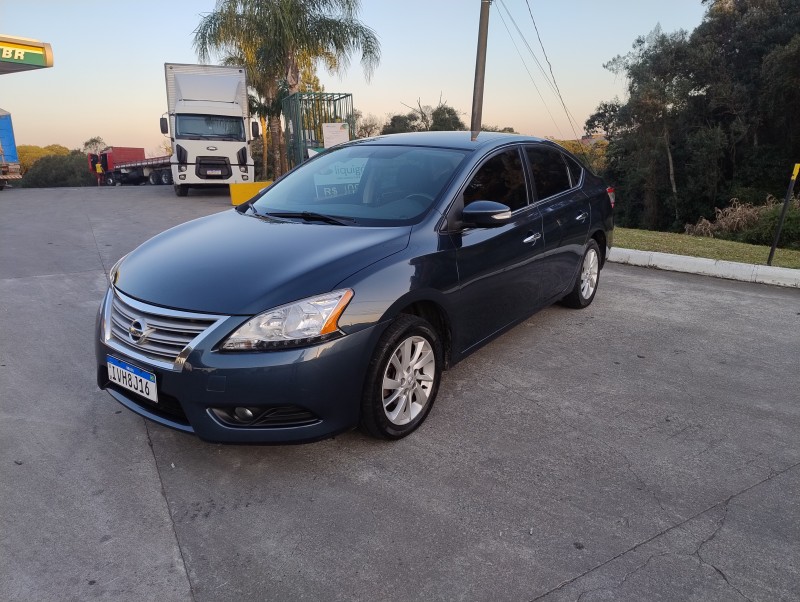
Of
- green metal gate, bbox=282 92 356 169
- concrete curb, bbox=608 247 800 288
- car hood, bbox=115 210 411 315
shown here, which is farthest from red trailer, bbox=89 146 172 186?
car hood, bbox=115 210 411 315

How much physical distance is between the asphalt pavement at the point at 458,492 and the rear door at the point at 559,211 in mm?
673

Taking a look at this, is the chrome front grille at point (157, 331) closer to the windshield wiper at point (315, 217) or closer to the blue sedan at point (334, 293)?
the blue sedan at point (334, 293)

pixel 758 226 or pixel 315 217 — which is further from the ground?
pixel 315 217

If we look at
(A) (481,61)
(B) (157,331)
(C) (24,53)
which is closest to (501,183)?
(B) (157,331)

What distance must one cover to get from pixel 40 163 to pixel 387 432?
73214 millimetres

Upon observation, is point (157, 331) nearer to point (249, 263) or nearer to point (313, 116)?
point (249, 263)

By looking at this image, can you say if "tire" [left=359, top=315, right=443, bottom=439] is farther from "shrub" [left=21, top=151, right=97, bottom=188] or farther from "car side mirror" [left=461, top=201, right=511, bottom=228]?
"shrub" [left=21, top=151, right=97, bottom=188]

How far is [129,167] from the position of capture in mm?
29531

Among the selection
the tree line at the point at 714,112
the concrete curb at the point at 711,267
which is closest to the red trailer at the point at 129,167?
the concrete curb at the point at 711,267

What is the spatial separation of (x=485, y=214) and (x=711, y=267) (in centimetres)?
495

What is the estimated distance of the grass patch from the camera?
25.6 feet

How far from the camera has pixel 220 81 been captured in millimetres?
16703

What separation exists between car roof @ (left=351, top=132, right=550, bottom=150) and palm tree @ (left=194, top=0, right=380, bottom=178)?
678 inches

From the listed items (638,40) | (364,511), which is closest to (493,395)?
(364,511)
